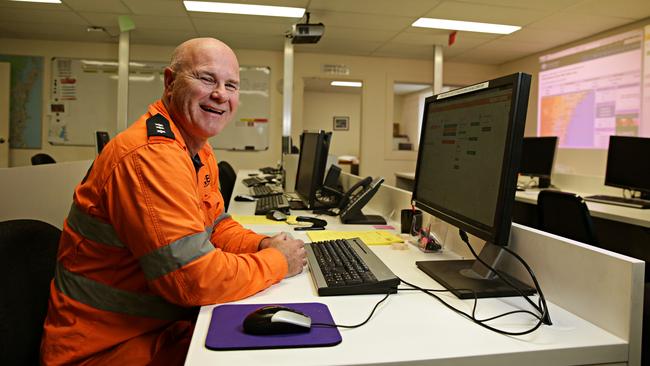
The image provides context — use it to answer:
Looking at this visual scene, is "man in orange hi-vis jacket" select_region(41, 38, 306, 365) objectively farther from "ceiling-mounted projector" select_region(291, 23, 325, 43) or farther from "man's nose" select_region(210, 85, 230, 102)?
"ceiling-mounted projector" select_region(291, 23, 325, 43)

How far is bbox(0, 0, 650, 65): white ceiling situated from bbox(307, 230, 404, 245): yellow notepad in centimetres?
312

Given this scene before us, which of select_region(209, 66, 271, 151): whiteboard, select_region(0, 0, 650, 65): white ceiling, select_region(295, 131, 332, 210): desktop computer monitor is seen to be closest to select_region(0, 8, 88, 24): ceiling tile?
select_region(0, 0, 650, 65): white ceiling

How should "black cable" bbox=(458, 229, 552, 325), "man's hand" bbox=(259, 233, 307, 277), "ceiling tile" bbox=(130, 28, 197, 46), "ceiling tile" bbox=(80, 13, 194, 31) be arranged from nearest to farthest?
"black cable" bbox=(458, 229, 552, 325), "man's hand" bbox=(259, 233, 307, 277), "ceiling tile" bbox=(80, 13, 194, 31), "ceiling tile" bbox=(130, 28, 197, 46)

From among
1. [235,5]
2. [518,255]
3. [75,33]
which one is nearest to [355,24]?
[235,5]

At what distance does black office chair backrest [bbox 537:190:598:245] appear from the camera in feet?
7.30

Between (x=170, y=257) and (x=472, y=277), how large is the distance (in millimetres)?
737

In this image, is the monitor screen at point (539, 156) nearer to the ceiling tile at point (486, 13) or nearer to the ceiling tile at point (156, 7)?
the ceiling tile at point (486, 13)

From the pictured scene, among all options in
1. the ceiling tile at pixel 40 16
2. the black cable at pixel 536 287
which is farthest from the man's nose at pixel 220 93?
the ceiling tile at pixel 40 16

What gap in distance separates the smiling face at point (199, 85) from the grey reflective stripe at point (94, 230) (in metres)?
0.35

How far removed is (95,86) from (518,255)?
250 inches

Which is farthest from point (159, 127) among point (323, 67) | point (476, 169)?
point (323, 67)

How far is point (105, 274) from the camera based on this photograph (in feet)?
3.31

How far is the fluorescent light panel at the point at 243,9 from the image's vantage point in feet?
14.1

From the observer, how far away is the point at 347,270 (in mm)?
1117
